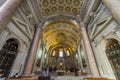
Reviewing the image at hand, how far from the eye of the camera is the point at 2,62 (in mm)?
5570

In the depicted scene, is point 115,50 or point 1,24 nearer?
point 1,24

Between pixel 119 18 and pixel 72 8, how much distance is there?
7.25 meters

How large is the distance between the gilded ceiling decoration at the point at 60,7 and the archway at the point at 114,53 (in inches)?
225

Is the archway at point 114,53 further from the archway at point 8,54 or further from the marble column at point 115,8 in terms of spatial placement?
the archway at point 8,54

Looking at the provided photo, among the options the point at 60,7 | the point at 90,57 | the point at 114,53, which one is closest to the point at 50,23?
the point at 60,7

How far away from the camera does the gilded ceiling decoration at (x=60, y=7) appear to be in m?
9.95

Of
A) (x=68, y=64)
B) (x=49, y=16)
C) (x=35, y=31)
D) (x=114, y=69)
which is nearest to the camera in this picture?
(x=114, y=69)

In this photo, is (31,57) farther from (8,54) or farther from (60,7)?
(60,7)

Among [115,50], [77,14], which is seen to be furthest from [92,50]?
[77,14]

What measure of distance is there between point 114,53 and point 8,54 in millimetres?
7651

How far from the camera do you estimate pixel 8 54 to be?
604 centimetres

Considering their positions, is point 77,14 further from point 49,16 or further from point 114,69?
point 114,69

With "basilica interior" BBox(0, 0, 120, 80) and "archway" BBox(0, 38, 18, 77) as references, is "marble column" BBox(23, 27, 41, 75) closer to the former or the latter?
"basilica interior" BBox(0, 0, 120, 80)

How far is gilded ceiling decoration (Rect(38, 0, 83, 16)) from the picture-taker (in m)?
9.95
